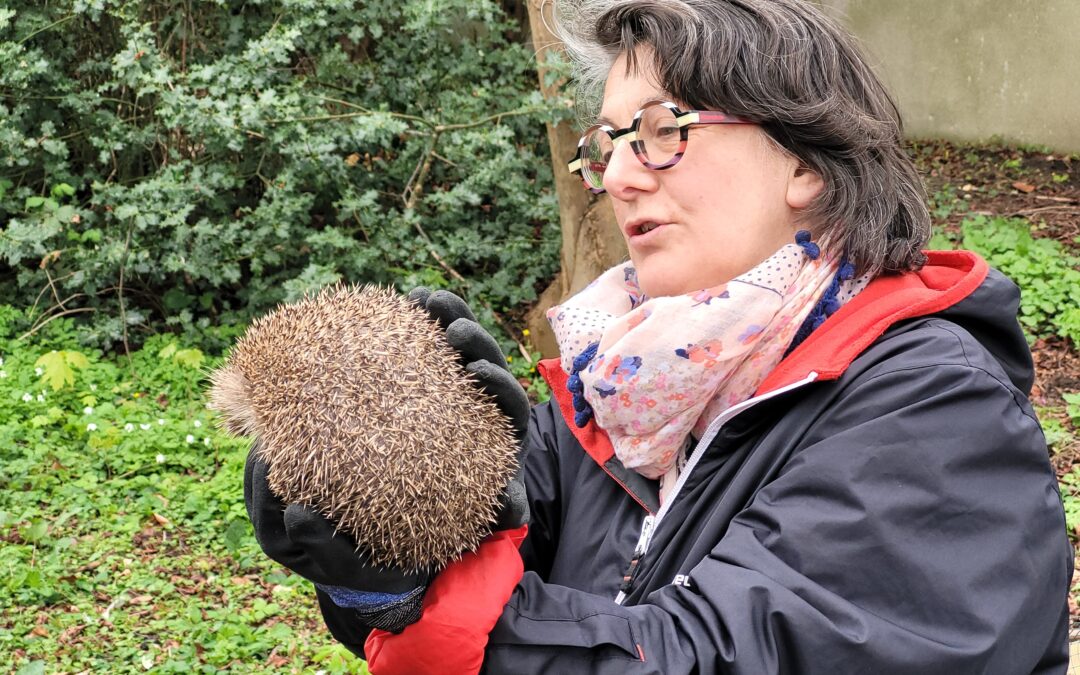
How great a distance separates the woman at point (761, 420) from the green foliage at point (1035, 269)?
4.14 metres

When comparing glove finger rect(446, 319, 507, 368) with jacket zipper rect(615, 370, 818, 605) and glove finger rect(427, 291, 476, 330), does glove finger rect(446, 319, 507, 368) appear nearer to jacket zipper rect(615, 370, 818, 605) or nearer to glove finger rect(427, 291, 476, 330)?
glove finger rect(427, 291, 476, 330)

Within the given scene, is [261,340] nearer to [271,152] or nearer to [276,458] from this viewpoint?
[276,458]

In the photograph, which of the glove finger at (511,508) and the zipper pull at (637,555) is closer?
the glove finger at (511,508)

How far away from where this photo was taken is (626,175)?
1828 mm

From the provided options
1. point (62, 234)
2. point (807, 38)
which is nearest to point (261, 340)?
point (807, 38)

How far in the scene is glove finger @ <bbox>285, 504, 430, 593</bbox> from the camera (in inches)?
59.0

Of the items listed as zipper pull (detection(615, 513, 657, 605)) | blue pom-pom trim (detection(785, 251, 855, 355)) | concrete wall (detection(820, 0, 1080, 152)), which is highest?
blue pom-pom trim (detection(785, 251, 855, 355))

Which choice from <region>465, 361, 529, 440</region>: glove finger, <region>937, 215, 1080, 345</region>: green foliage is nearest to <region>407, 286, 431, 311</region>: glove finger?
<region>465, 361, 529, 440</region>: glove finger

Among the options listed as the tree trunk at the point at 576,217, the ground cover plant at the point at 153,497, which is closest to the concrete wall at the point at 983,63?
the ground cover plant at the point at 153,497

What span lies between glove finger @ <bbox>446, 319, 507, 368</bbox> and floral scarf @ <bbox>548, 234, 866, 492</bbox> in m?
0.24

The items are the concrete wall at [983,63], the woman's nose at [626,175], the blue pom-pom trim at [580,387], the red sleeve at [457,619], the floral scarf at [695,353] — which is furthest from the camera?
the concrete wall at [983,63]

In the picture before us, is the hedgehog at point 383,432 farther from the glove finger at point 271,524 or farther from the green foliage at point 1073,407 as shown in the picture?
the green foliage at point 1073,407

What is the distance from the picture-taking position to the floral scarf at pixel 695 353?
67.3 inches

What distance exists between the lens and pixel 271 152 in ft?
19.0
